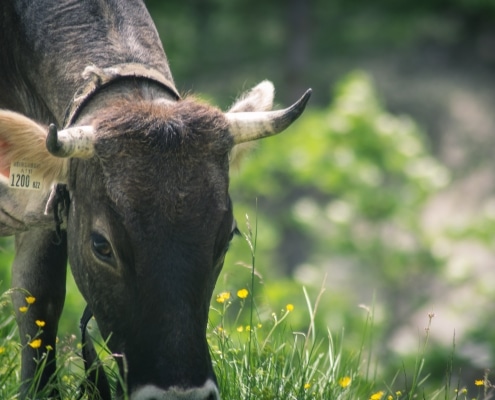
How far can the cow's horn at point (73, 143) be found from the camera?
5.33 m

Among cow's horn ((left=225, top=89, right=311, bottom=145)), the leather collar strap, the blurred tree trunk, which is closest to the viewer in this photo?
cow's horn ((left=225, top=89, right=311, bottom=145))

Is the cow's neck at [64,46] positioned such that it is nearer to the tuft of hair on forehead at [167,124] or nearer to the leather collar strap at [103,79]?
the leather collar strap at [103,79]

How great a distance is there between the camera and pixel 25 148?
5762mm

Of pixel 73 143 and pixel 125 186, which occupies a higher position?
pixel 73 143

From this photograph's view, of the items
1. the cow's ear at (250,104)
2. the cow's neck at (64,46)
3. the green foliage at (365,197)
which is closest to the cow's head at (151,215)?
the cow's ear at (250,104)

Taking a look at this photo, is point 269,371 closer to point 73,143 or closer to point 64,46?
point 73,143

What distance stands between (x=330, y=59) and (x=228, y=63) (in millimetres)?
3290

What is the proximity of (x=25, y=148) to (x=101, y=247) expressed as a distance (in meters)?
0.66

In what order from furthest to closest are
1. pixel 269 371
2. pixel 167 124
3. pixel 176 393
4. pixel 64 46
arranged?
pixel 64 46
pixel 269 371
pixel 167 124
pixel 176 393

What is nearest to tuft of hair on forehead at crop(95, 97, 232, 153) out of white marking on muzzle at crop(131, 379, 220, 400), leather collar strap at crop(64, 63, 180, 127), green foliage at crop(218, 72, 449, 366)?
leather collar strap at crop(64, 63, 180, 127)

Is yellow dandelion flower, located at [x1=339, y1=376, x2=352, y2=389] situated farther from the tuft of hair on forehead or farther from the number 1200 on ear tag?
the number 1200 on ear tag

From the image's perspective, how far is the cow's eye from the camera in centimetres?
548

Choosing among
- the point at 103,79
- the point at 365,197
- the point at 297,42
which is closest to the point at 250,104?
the point at 103,79

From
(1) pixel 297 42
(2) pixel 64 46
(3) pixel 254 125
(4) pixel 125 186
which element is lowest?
(1) pixel 297 42
